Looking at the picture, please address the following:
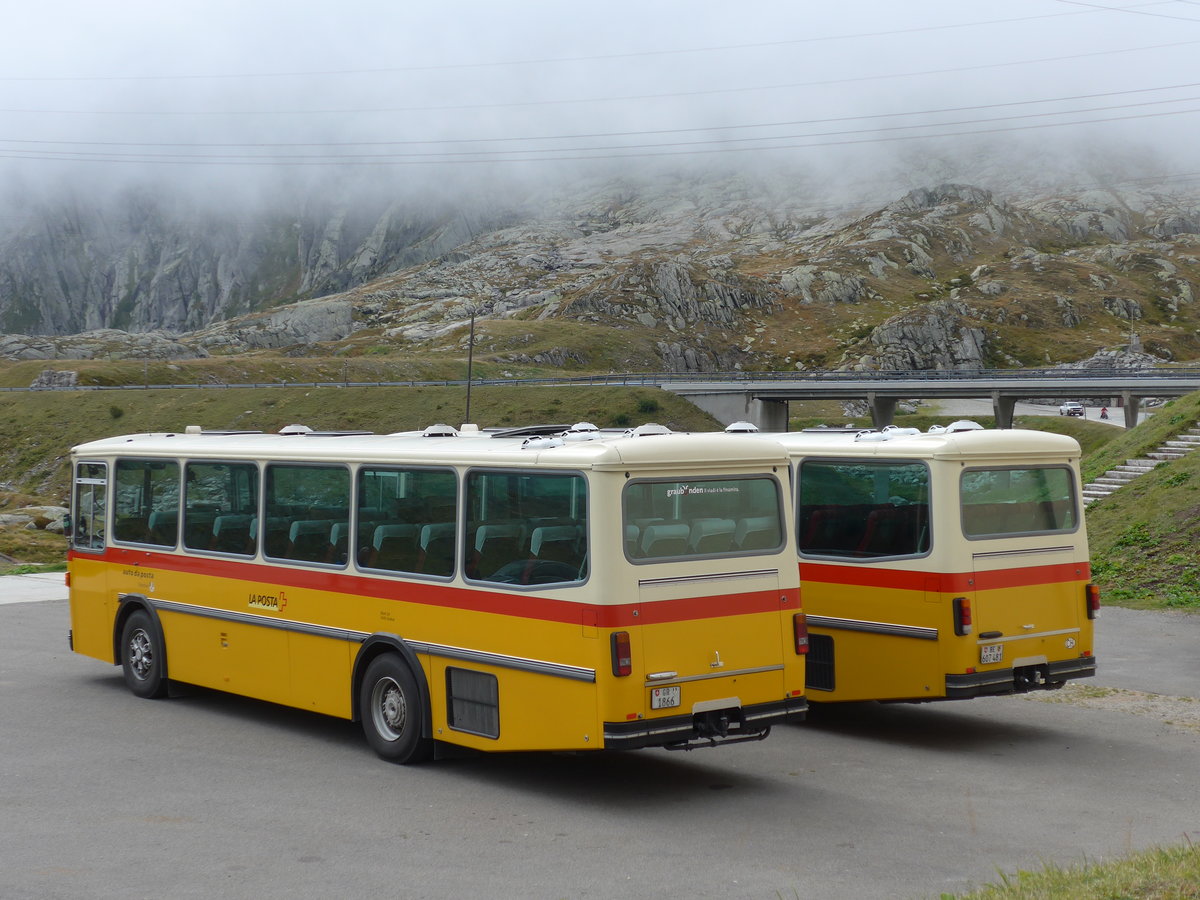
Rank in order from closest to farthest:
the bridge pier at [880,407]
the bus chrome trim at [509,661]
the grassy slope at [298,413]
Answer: the bus chrome trim at [509,661], the grassy slope at [298,413], the bridge pier at [880,407]

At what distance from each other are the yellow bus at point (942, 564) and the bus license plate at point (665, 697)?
3.14m

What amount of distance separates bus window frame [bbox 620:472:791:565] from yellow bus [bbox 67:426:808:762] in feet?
0.05

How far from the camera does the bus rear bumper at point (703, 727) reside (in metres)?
8.82

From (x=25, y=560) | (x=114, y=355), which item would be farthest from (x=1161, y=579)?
(x=114, y=355)

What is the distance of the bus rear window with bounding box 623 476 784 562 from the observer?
30.2ft

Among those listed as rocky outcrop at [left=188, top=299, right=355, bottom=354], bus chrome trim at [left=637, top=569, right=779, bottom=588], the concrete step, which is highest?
rocky outcrop at [left=188, top=299, right=355, bottom=354]

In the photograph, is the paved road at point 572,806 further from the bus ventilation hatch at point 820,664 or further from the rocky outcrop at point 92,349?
the rocky outcrop at point 92,349

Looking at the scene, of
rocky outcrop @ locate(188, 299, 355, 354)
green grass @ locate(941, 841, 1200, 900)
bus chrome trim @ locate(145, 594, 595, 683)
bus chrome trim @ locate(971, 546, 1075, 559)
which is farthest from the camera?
rocky outcrop @ locate(188, 299, 355, 354)

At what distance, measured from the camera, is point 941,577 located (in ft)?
36.7

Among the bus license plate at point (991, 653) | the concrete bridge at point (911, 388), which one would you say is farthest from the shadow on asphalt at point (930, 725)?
the concrete bridge at point (911, 388)

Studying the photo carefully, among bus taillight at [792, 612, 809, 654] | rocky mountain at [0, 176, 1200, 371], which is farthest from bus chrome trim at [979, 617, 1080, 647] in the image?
rocky mountain at [0, 176, 1200, 371]

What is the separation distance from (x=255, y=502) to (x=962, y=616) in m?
6.62

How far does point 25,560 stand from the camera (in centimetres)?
3209

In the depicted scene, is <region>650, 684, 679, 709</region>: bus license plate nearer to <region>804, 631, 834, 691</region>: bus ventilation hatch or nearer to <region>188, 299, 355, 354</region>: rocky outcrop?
<region>804, 631, 834, 691</region>: bus ventilation hatch
